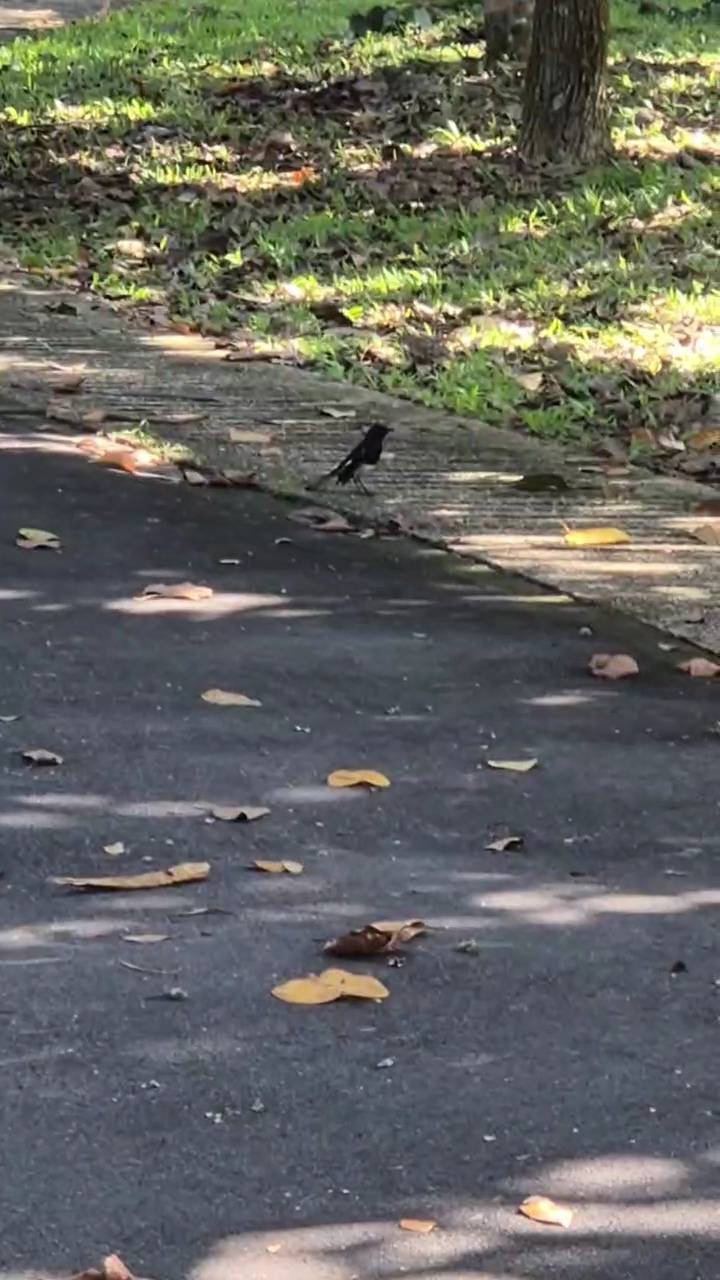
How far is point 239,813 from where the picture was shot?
5.08m

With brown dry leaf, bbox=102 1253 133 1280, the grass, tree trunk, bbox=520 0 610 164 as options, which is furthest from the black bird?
tree trunk, bbox=520 0 610 164

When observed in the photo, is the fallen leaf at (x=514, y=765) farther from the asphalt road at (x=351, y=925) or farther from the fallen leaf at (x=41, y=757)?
the fallen leaf at (x=41, y=757)

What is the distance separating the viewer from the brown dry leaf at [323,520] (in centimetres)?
736

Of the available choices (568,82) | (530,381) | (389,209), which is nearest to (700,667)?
(530,381)

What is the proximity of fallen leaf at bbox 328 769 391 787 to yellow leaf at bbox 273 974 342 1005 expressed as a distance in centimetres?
105

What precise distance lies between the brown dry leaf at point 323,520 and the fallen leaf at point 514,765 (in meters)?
1.98

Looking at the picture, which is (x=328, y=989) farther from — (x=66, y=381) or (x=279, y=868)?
(x=66, y=381)

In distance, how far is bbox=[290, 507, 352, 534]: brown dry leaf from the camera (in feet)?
24.1

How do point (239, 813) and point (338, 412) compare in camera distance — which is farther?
point (338, 412)

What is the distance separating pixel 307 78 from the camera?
15.9m

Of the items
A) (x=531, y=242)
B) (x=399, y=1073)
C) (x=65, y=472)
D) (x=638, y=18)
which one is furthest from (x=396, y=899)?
(x=638, y=18)

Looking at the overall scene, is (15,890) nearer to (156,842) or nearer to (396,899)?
(156,842)

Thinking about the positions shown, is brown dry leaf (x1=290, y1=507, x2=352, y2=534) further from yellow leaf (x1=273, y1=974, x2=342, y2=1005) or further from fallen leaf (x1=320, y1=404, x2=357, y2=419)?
yellow leaf (x1=273, y1=974, x2=342, y2=1005)

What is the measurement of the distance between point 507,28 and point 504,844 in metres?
11.5
